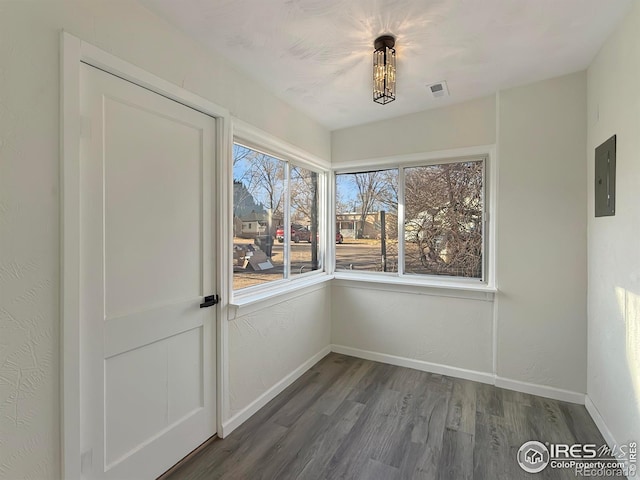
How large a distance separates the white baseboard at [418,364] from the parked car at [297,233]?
50.4 inches

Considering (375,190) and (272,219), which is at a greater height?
(375,190)

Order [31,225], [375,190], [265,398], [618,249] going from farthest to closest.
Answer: [375,190], [265,398], [618,249], [31,225]

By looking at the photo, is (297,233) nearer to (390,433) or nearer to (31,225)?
(390,433)

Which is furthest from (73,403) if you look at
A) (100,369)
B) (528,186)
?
(528,186)

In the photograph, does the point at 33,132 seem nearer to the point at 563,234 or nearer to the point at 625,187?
the point at 625,187

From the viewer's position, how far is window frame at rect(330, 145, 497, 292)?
2699 mm

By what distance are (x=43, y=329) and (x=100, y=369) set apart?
33 cm

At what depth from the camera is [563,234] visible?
2.39 meters

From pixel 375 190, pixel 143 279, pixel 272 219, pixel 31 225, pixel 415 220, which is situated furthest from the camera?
Answer: pixel 375 190

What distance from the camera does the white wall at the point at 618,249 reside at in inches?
64.1

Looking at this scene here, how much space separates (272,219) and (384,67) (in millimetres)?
1481

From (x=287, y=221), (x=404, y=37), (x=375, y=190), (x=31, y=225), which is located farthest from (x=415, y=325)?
(x=31, y=225)

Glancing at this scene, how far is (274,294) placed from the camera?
8.03 ft

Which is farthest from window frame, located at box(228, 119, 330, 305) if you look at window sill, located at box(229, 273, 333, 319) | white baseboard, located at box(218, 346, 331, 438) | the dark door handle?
white baseboard, located at box(218, 346, 331, 438)
